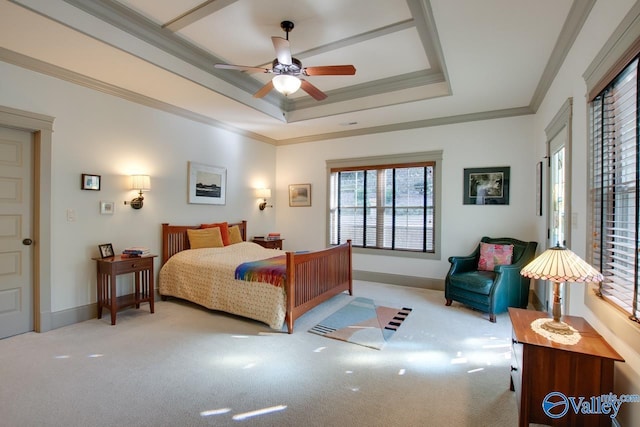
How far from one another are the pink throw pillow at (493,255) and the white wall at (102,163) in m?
4.24

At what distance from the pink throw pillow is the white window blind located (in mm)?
870

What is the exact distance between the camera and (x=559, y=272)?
165 cm

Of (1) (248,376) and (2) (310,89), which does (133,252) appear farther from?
(2) (310,89)

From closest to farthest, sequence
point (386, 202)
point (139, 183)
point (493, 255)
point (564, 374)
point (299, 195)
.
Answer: point (564, 374) → point (139, 183) → point (493, 255) → point (386, 202) → point (299, 195)

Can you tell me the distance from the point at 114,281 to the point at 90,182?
3.95ft

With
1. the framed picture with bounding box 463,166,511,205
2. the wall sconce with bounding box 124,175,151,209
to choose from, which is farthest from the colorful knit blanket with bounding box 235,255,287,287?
the framed picture with bounding box 463,166,511,205

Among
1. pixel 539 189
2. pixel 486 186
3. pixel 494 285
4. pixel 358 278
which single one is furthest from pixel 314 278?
pixel 539 189

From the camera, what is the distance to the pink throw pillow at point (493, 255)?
411 cm

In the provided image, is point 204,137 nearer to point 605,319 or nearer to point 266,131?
point 266,131

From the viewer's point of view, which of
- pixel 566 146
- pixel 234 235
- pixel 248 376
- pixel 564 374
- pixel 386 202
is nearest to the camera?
pixel 564 374

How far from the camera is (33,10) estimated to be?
7.55 ft

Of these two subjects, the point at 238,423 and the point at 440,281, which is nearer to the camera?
the point at 238,423

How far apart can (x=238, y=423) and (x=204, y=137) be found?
4.23 m

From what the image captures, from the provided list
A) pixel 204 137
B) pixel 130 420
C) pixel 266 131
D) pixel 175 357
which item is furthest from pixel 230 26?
pixel 130 420
